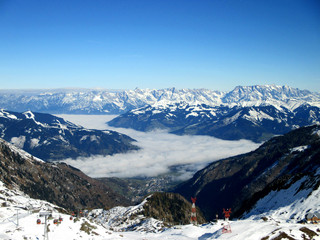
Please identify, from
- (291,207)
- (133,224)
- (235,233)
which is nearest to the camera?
(235,233)

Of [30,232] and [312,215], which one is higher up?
[30,232]

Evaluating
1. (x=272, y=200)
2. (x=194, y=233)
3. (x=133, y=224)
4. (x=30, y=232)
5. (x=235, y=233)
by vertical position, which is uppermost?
(x=30, y=232)

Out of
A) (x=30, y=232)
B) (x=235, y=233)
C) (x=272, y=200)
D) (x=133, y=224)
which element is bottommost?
(x=133, y=224)

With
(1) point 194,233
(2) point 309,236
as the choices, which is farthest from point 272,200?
(2) point 309,236

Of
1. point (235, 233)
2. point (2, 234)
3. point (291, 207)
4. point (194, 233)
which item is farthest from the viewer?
point (291, 207)

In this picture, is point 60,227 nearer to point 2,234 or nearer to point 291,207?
point 2,234

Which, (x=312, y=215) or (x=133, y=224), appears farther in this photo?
(x=133, y=224)

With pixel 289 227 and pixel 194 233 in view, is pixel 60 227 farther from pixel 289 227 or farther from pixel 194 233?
pixel 289 227

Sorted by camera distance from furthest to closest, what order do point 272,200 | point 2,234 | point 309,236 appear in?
1. point 272,200
2. point 309,236
3. point 2,234

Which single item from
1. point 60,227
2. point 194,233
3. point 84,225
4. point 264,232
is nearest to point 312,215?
point 264,232
